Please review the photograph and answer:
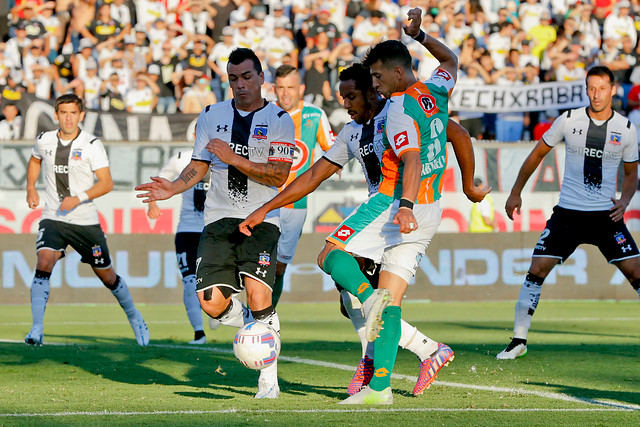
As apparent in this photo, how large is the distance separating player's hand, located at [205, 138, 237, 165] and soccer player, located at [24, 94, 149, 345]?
412cm

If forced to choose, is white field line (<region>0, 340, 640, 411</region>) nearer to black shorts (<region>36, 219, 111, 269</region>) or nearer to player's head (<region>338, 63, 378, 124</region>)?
player's head (<region>338, 63, 378, 124</region>)

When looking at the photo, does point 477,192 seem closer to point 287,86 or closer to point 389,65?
point 389,65

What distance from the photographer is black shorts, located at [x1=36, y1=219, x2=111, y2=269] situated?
34.5ft

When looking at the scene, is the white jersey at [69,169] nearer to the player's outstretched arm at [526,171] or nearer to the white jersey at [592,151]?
the player's outstretched arm at [526,171]

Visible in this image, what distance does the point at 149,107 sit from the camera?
66.4 feet

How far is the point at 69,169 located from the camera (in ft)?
35.0

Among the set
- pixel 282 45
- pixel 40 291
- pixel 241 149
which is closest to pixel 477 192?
pixel 241 149

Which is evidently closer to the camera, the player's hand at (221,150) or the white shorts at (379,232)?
the white shorts at (379,232)

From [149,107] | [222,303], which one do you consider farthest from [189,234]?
[149,107]

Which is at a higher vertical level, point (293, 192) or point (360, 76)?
point (360, 76)

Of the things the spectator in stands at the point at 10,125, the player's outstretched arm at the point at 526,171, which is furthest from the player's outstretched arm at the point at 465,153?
the spectator in stands at the point at 10,125

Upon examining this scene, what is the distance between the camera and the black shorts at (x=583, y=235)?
9.20 meters

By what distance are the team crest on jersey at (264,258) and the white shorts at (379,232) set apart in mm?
885

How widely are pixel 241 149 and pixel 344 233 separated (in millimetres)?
1285
